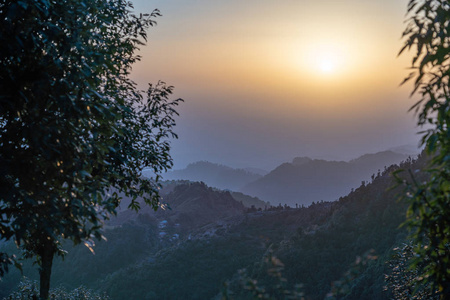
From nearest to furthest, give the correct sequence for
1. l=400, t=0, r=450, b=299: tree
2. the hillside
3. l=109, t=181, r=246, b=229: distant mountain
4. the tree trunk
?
1. l=400, t=0, r=450, b=299: tree
2. the tree trunk
3. the hillside
4. l=109, t=181, r=246, b=229: distant mountain

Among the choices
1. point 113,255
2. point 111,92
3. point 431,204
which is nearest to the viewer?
point 431,204

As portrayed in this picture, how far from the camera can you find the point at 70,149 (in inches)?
369

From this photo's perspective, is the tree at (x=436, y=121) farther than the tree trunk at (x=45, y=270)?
No

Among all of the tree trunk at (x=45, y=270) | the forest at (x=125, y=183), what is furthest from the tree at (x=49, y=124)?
the tree trunk at (x=45, y=270)

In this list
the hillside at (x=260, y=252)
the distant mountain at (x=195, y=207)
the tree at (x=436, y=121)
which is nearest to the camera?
the tree at (x=436, y=121)

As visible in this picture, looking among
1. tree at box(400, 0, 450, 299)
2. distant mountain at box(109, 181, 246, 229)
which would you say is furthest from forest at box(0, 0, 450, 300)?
distant mountain at box(109, 181, 246, 229)

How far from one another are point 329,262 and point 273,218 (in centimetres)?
1930

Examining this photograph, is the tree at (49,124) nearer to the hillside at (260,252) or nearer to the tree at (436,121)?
the tree at (436,121)

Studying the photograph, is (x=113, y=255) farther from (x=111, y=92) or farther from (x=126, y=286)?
(x=111, y=92)

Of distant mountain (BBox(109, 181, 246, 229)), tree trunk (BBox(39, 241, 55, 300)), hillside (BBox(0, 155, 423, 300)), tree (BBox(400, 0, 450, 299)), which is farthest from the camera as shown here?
distant mountain (BBox(109, 181, 246, 229))

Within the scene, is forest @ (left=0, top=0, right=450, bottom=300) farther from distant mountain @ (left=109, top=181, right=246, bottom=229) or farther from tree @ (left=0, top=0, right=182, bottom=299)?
distant mountain @ (left=109, top=181, right=246, bottom=229)

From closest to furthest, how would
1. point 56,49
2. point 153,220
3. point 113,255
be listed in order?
point 56,49
point 113,255
point 153,220

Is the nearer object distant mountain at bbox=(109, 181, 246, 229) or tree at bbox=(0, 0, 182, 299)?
tree at bbox=(0, 0, 182, 299)

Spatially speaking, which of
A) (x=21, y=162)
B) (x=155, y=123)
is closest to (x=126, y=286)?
(x=155, y=123)
